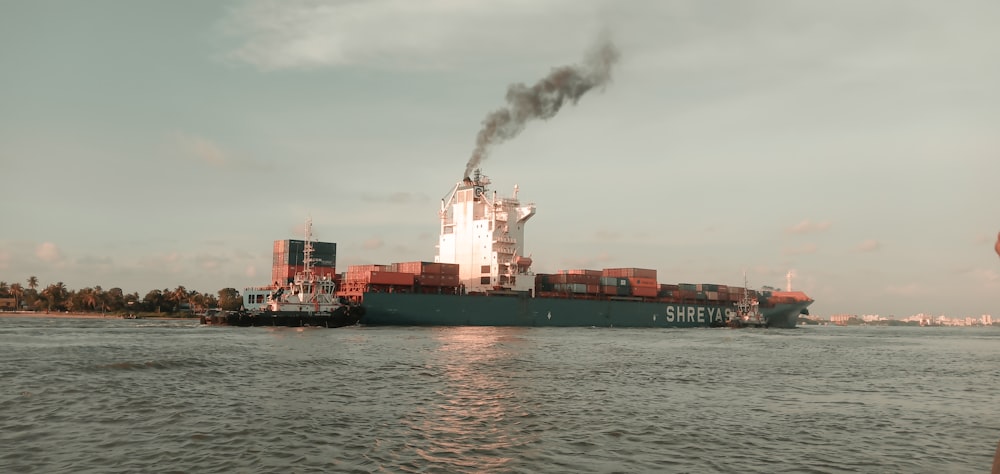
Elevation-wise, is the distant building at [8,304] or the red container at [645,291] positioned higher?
the red container at [645,291]

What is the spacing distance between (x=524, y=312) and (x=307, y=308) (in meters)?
22.2

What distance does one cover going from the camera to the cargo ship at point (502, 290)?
212 ft

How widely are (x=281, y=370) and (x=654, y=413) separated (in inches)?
619

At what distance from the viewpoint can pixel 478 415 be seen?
17.3m

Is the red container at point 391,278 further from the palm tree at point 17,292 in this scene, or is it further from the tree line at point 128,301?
the palm tree at point 17,292

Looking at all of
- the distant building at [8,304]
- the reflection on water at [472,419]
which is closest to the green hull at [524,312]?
the reflection on water at [472,419]

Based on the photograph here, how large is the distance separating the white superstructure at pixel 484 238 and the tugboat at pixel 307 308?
17.1 metres

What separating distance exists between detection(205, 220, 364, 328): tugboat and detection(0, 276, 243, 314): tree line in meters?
75.5

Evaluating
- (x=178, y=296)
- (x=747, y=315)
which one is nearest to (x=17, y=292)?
→ (x=178, y=296)

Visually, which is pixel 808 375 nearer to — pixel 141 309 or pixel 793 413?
pixel 793 413

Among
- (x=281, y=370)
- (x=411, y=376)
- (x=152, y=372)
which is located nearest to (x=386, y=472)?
(x=411, y=376)

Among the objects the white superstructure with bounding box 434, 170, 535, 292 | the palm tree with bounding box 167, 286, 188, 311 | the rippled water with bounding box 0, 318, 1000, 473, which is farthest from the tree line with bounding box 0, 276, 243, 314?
the rippled water with bounding box 0, 318, 1000, 473

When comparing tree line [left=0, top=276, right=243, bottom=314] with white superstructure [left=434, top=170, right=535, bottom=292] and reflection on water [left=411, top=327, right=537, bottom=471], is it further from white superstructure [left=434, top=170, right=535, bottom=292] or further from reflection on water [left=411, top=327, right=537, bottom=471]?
reflection on water [left=411, top=327, right=537, bottom=471]

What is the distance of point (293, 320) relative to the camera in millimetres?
59938
